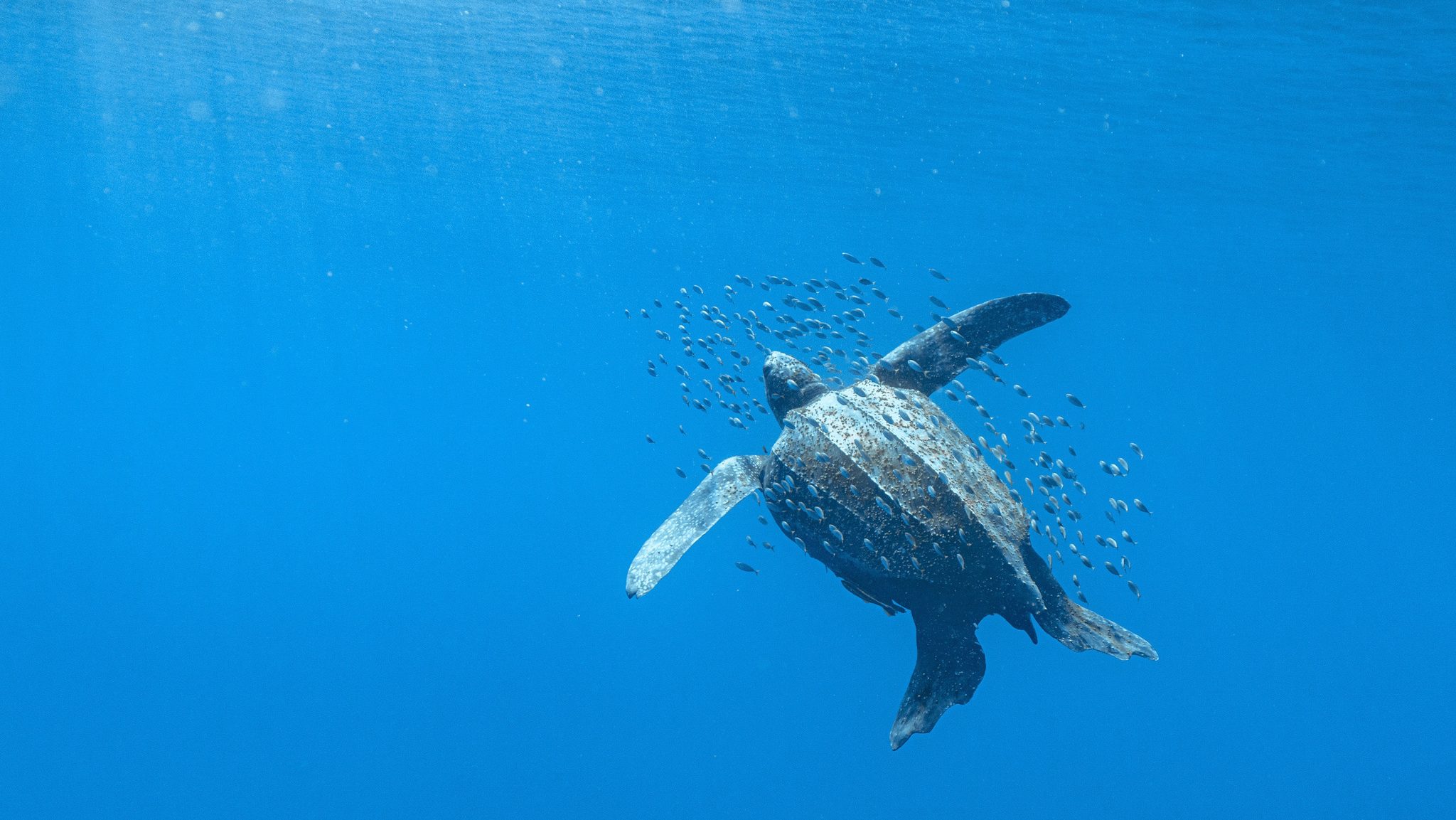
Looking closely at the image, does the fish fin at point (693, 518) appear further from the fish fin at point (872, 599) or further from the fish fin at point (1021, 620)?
the fish fin at point (1021, 620)

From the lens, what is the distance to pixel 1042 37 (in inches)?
546

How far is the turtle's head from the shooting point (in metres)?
7.14

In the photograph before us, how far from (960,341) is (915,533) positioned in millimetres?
2531

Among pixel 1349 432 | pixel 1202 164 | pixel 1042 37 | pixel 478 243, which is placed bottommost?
pixel 1349 432

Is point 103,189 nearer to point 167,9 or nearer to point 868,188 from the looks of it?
point 167,9

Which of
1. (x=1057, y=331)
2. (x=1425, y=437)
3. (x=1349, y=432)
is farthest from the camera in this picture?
(x=1349, y=432)

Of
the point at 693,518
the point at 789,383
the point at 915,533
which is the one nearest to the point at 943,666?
the point at 915,533

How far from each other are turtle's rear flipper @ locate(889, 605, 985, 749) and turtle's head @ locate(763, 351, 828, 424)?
7.20 ft

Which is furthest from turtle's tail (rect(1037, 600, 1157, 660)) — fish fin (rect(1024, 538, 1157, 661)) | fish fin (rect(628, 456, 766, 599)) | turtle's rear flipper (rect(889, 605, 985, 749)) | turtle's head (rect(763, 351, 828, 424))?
turtle's head (rect(763, 351, 828, 424))

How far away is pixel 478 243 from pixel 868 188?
23.1 metres

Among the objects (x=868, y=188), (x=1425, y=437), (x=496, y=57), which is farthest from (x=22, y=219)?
(x=1425, y=437)

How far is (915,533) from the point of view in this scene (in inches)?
203

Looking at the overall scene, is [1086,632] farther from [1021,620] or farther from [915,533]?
[915,533]

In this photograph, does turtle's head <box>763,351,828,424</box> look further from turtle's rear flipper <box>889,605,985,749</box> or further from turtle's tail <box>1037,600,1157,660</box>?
turtle's tail <box>1037,600,1157,660</box>
